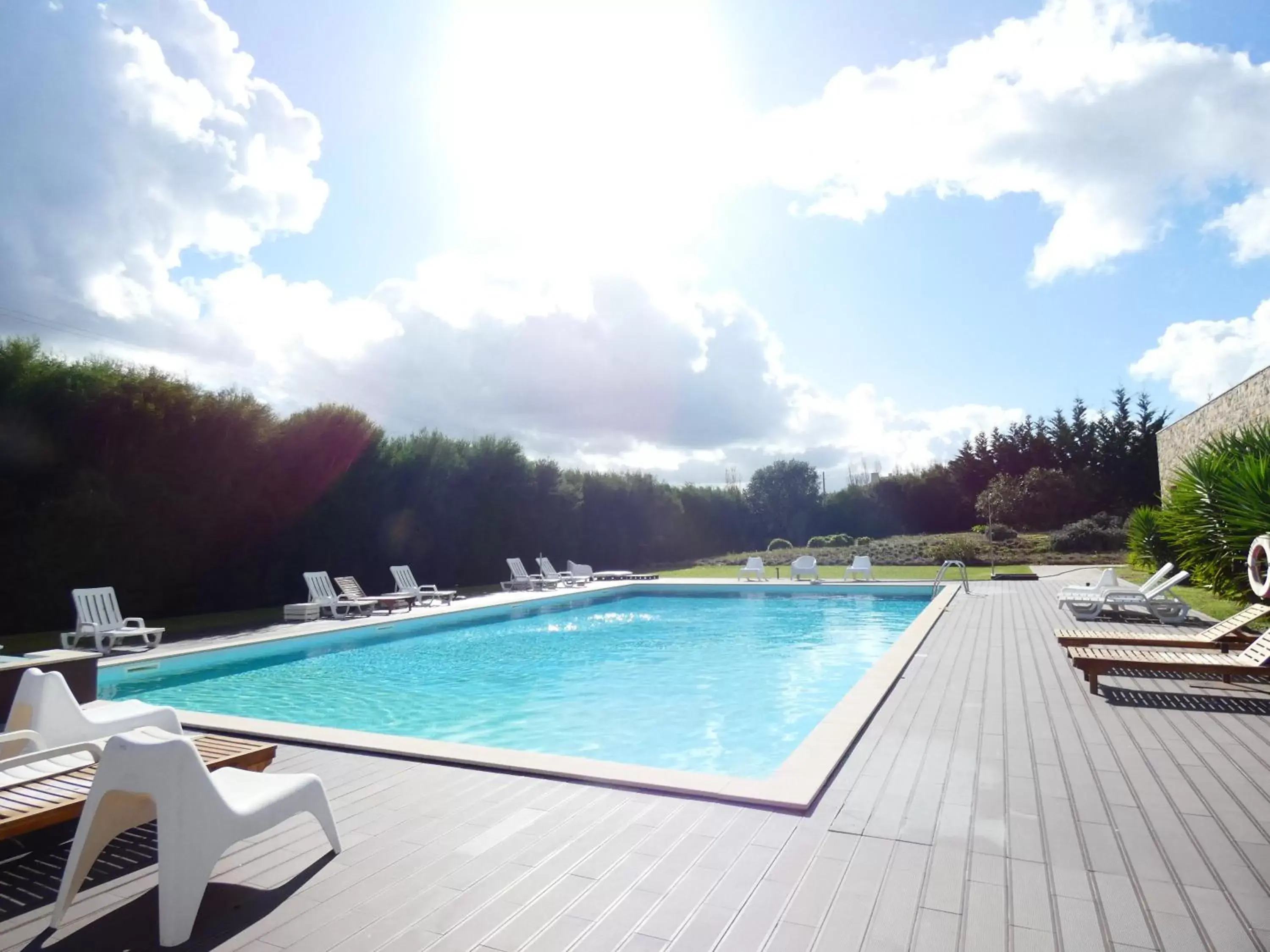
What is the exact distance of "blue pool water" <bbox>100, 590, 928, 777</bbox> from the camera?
5691mm

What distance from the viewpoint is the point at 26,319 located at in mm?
9383

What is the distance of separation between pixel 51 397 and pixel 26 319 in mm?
1099

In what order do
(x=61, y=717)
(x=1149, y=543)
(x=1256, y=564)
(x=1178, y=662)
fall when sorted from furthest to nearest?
1. (x=1149, y=543)
2. (x=1256, y=564)
3. (x=1178, y=662)
4. (x=61, y=717)

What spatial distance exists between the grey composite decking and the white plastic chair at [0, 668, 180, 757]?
1.85 ft

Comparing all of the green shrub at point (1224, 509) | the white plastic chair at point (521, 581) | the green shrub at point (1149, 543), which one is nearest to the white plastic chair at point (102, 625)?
the white plastic chair at point (521, 581)

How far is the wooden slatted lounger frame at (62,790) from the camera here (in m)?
2.35

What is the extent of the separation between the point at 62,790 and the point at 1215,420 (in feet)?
53.9

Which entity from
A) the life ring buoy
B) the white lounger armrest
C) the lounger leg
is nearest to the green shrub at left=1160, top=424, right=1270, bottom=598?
the life ring buoy

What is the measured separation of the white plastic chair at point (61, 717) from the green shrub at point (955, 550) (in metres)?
18.7

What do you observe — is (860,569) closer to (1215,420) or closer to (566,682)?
(1215,420)

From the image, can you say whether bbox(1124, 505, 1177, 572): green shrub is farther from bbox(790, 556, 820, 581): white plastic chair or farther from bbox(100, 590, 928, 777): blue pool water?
bbox(790, 556, 820, 581): white plastic chair

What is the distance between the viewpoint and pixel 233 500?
11.4 meters

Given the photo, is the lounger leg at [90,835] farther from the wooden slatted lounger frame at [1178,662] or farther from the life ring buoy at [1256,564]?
the life ring buoy at [1256,564]

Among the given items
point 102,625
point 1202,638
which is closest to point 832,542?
point 1202,638
